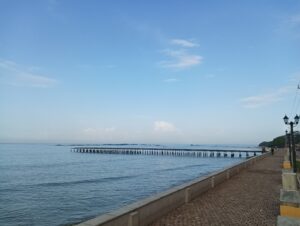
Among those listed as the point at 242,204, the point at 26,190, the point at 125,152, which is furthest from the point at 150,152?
the point at 242,204

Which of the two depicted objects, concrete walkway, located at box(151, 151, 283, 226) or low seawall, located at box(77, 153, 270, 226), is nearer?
low seawall, located at box(77, 153, 270, 226)

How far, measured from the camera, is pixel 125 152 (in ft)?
403

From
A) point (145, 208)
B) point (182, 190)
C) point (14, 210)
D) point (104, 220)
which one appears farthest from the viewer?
point (14, 210)

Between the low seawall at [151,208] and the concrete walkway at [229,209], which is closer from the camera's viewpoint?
the low seawall at [151,208]

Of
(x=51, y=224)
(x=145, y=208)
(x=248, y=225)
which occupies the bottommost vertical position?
(x=51, y=224)

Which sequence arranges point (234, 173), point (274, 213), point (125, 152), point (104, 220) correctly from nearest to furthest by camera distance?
point (104, 220) < point (274, 213) < point (234, 173) < point (125, 152)

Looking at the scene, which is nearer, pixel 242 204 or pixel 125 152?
pixel 242 204

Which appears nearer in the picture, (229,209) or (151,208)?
(151,208)

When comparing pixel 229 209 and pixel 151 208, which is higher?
pixel 151 208

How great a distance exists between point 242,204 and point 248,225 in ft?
9.90

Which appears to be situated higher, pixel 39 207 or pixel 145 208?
pixel 145 208

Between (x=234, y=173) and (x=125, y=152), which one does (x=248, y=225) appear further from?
(x=125, y=152)

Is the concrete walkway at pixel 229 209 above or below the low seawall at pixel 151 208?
below

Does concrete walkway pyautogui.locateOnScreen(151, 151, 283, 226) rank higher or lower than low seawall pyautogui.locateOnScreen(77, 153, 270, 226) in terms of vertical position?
lower
